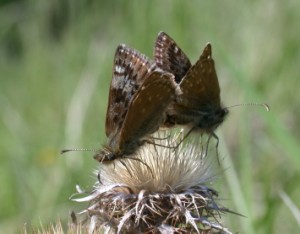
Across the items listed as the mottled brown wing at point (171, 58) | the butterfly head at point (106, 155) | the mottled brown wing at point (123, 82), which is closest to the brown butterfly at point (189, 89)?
the mottled brown wing at point (171, 58)

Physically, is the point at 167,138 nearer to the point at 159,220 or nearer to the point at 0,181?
the point at 159,220

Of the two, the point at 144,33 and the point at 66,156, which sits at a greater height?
the point at 144,33

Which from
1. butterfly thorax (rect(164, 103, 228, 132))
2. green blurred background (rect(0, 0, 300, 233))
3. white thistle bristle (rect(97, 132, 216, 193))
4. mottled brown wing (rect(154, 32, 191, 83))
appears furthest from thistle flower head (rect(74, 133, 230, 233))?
green blurred background (rect(0, 0, 300, 233))

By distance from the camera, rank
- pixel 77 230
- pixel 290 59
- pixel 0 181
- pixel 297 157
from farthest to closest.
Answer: pixel 290 59 < pixel 0 181 < pixel 297 157 < pixel 77 230

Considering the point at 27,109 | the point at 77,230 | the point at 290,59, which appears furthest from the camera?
the point at 27,109

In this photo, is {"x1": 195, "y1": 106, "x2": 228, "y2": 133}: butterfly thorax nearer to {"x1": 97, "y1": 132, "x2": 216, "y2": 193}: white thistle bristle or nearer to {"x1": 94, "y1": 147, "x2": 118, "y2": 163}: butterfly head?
{"x1": 97, "y1": 132, "x2": 216, "y2": 193}: white thistle bristle

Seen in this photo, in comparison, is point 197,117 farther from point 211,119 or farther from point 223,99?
point 223,99

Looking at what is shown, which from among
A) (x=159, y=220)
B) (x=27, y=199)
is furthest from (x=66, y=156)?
(x=159, y=220)
